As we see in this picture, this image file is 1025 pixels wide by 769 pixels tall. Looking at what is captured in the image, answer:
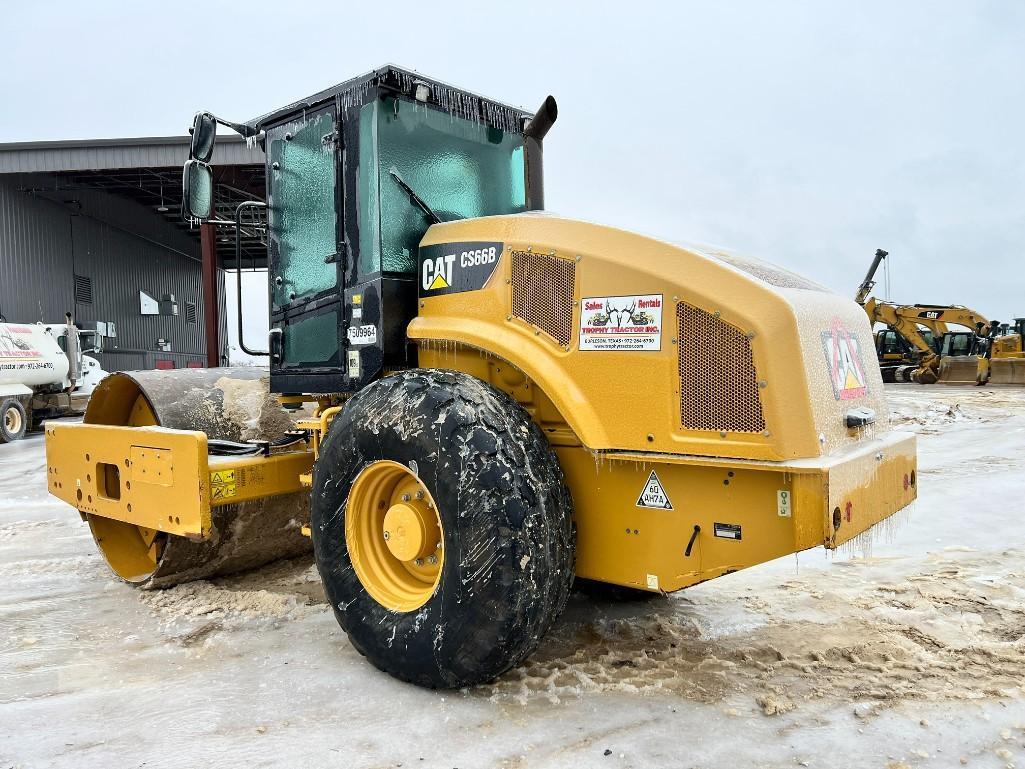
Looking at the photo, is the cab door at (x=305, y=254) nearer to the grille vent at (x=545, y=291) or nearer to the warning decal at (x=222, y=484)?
the warning decal at (x=222, y=484)

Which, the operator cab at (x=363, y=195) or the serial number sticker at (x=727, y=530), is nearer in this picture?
the serial number sticker at (x=727, y=530)

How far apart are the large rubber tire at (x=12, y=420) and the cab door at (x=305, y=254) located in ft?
43.4

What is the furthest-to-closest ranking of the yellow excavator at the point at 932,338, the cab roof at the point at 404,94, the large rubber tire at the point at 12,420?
the yellow excavator at the point at 932,338 < the large rubber tire at the point at 12,420 < the cab roof at the point at 404,94

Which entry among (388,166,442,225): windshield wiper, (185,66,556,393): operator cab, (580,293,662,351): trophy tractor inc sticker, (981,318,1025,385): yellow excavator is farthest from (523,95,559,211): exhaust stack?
(981,318,1025,385): yellow excavator

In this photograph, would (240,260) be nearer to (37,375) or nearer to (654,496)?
(654,496)

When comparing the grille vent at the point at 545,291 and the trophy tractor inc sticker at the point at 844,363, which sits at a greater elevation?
the grille vent at the point at 545,291

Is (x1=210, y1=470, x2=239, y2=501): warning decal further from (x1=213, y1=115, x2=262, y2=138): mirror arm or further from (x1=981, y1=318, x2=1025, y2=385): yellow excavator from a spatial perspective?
(x1=981, y1=318, x2=1025, y2=385): yellow excavator

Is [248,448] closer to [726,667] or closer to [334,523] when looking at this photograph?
[334,523]

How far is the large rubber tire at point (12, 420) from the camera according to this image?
14.9 metres

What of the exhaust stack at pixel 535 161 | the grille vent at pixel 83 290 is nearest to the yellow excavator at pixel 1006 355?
the exhaust stack at pixel 535 161

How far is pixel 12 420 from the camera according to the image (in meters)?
15.4

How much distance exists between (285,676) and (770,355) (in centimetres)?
235

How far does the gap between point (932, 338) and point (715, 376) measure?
25.6m

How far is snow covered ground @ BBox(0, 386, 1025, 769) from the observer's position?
8.86 ft
